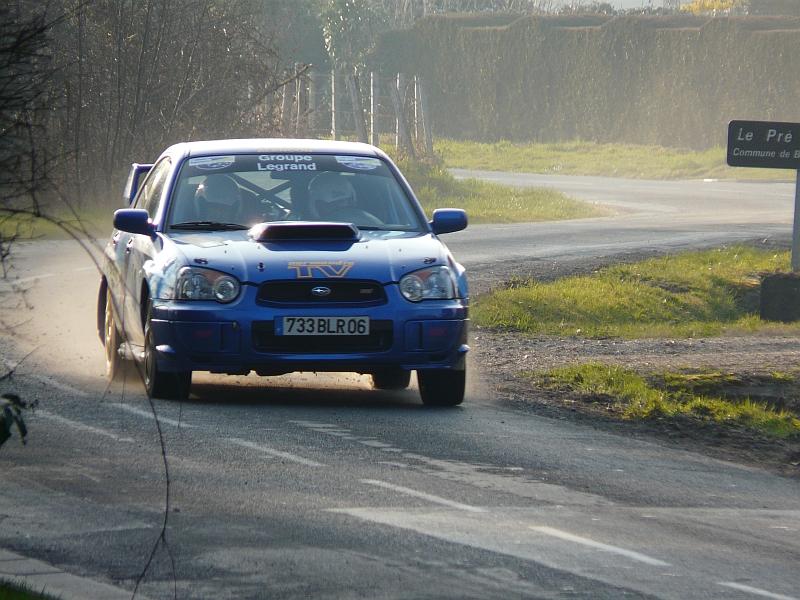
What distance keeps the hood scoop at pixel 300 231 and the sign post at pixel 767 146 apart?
34.0 feet

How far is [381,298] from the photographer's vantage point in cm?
948

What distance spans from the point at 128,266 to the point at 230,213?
0.85 meters

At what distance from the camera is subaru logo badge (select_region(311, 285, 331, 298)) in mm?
9383

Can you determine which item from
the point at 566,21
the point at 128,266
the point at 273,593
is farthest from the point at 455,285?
the point at 566,21

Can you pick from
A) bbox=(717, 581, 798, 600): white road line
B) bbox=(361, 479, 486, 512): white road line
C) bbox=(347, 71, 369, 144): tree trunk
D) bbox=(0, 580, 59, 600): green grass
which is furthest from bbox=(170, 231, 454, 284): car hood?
bbox=(347, 71, 369, 144): tree trunk

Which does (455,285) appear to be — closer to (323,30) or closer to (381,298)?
(381,298)

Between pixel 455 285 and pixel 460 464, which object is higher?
pixel 455 285

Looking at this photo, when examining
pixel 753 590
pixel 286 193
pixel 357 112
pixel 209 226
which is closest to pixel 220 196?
pixel 209 226

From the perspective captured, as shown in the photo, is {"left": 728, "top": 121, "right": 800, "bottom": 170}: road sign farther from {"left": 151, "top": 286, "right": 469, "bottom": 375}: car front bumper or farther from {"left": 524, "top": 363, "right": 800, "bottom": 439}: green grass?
{"left": 151, "top": 286, "right": 469, "bottom": 375}: car front bumper

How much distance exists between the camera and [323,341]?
9.38m

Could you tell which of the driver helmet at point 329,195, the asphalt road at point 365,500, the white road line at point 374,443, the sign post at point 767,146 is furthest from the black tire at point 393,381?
the sign post at point 767,146

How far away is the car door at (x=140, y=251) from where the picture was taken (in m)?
10.1

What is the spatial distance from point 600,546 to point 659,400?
4.61 m

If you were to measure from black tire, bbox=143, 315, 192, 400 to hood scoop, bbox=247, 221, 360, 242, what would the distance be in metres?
0.83
